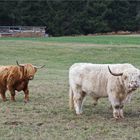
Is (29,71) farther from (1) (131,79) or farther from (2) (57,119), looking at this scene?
(1) (131,79)

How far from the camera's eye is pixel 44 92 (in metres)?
15.8

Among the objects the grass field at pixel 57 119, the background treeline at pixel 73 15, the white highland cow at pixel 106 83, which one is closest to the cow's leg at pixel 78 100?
the white highland cow at pixel 106 83

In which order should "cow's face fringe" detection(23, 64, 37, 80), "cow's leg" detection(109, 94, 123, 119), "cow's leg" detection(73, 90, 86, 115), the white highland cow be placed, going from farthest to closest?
"cow's face fringe" detection(23, 64, 37, 80)
"cow's leg" detection(73, 90, 86, 115)
"cow's leg" detection(109, 94, 123, 119)
the white highland cow

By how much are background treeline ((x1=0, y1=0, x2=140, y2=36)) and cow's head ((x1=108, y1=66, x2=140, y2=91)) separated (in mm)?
56148

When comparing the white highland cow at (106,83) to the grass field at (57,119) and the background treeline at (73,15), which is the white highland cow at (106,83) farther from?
the background treeline at (73,15)

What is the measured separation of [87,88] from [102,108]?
1373mm

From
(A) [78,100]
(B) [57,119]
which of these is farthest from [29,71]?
(B) [57,119]

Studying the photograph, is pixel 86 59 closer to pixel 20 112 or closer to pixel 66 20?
pixel 20 112

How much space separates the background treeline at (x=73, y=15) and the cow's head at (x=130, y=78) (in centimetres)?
5615

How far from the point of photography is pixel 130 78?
10.4 m

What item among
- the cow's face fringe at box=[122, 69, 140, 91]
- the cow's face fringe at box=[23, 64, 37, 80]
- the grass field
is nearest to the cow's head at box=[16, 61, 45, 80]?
the cow's face fringe at box=[23, 64, 37, 80]

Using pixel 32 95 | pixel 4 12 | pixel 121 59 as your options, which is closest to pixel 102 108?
pixel 32 95

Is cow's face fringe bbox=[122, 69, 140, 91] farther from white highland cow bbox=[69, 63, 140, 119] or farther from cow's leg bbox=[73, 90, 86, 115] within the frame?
cow's leg bbox=[73, 90, 86, 115]

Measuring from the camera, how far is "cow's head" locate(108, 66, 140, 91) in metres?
10.3
